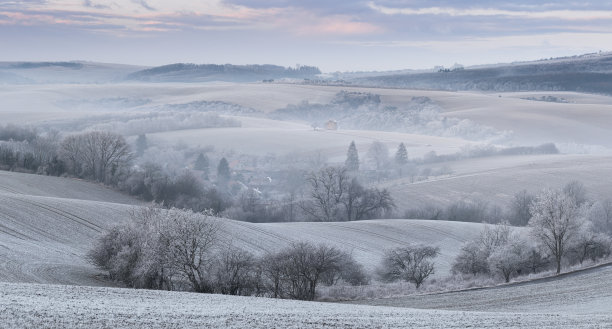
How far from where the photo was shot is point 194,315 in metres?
24.0

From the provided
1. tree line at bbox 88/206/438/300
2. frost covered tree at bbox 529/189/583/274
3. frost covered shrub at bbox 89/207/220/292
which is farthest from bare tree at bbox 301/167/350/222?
frost covered shrub at bbox 89/207/220/292

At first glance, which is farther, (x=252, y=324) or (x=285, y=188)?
(x=285, y=188)

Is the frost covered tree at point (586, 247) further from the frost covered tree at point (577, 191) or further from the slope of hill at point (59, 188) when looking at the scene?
the slope of hill at point (59, 188)

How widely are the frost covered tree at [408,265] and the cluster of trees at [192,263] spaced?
6985mm

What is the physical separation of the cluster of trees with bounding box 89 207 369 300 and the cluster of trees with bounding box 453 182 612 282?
11596 millimetres

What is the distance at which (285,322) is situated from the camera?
23.6 metres

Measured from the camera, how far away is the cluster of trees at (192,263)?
121ft

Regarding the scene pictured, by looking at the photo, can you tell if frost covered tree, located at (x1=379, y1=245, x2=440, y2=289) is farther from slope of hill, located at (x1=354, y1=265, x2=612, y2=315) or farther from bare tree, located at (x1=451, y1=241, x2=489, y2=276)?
slope of hill, located at (x1=354, y1=265, x2=612, y2=315)

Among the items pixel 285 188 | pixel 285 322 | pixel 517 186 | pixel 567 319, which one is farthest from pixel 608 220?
pixel 285 322

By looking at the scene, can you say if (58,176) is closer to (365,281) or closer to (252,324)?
(365,281)

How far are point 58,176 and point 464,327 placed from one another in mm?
66001

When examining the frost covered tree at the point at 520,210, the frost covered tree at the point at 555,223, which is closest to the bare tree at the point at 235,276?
the frost covered tree at the point at 555,223

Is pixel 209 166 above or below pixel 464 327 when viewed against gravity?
below

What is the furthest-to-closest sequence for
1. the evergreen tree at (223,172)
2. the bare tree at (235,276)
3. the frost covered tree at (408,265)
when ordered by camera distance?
1. the evergreen tree at (223,172)
2. the frost covered tree at (408,265)
3. the bare tree at (235,276)
